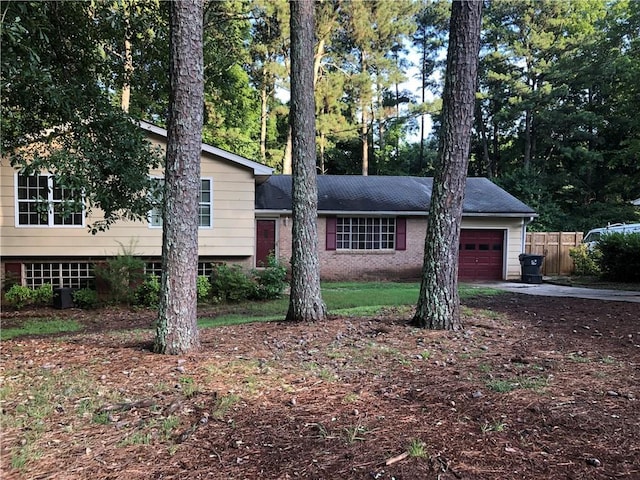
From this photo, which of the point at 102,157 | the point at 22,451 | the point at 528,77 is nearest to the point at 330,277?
the point at 102,157

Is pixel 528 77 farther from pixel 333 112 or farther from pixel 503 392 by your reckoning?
pixel 503 392

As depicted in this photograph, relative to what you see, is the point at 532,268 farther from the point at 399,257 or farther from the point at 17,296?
the point at 17,296

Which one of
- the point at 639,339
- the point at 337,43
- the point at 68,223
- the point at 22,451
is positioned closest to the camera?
the point at 22,451

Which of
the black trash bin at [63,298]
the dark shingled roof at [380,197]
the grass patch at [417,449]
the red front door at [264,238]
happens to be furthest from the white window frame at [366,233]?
the grass patch at [417,449]

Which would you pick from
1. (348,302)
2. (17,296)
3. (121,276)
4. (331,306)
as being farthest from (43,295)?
(348,302)

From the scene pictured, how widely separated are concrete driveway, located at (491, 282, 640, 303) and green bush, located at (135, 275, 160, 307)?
976 cm

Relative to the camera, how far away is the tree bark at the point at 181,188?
484 centimetres

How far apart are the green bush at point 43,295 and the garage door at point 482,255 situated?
43.5 ft

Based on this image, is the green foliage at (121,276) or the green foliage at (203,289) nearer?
the green foliage at (121,276)

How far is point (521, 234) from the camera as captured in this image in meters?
16.5

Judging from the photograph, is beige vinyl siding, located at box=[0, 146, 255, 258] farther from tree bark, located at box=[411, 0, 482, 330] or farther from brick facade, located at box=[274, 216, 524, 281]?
tree bark, located at box=[411, 0, 482, 330]

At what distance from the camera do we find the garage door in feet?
54.4

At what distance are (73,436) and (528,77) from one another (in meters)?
31.7

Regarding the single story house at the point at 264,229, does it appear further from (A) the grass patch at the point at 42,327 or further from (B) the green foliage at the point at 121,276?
(A) the grass patch at the point at 42,327
